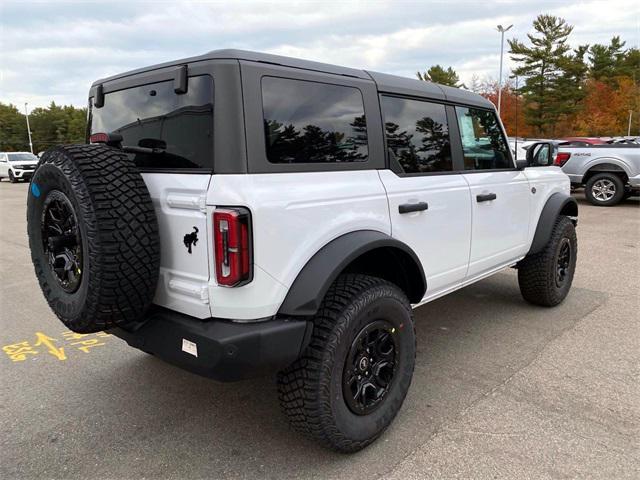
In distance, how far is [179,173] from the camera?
2.26 m

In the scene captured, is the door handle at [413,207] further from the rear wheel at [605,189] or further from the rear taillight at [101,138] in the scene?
the rear wheel at [605,189]

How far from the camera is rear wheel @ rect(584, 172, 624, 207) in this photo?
11695 mm

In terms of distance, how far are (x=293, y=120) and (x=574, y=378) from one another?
8.35 feet

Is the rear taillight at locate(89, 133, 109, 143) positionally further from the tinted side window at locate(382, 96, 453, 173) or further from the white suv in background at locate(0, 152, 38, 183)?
the white suv in background at locate(0, 152, 38, 183)

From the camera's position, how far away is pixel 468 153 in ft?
11.6

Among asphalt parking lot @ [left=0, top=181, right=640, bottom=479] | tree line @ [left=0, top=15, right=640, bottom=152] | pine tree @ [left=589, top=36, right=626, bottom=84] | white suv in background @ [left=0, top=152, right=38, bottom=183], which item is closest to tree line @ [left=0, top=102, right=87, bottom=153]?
tree line @ [left=0, top=15, right=640, bottom=152]

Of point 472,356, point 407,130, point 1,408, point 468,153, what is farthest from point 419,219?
point 1,408

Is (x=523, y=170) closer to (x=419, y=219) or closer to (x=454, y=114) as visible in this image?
(x=454, y=114)

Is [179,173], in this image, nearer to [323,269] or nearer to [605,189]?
[323,269]

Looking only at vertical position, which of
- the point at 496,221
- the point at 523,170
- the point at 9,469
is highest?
the point at 523,170

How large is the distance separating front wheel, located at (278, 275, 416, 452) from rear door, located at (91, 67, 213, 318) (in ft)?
1.83

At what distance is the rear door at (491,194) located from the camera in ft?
11.5

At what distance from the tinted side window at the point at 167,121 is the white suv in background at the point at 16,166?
25667 millimetres

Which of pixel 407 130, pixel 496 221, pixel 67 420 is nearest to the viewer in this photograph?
pixel 67 420
